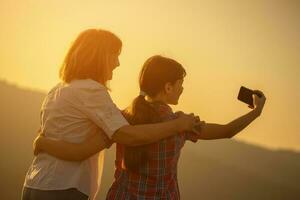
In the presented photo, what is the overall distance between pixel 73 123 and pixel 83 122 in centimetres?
5

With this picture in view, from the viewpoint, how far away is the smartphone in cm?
368

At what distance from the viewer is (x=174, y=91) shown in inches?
127

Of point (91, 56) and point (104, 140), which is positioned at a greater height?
point (91, 56)

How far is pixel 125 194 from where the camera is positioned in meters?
3.26

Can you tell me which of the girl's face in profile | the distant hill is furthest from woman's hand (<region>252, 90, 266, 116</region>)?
the distant hill

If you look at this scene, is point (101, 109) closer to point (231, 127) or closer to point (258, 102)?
point (231, 127)

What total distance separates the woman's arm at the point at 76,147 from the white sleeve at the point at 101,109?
10 cm

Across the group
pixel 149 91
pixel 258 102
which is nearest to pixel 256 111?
pixel 258 102

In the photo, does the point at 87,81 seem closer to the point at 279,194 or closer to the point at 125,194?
the point at 125,194

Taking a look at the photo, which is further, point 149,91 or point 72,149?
point 149,91

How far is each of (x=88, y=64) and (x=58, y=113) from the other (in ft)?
1.03

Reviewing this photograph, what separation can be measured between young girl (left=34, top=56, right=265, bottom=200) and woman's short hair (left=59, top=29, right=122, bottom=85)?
266 mm

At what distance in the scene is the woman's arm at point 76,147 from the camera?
3.00m

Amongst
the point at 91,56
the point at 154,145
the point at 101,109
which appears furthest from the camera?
the point at 154,145
